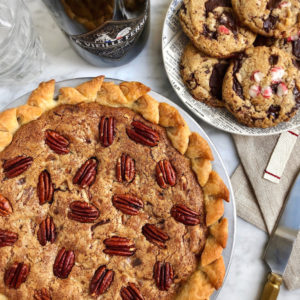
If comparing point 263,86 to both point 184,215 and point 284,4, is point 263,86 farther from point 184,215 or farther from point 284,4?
point 184,215

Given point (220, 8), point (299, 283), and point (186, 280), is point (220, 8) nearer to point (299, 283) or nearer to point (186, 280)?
point (186, 280)

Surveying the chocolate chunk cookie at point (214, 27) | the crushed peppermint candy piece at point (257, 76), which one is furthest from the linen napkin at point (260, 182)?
the chocolate chunk cookie at point (214, 27)

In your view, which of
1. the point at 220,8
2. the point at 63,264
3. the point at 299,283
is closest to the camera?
the point at 63,264

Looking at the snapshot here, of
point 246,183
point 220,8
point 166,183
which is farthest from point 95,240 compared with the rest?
point 220,8

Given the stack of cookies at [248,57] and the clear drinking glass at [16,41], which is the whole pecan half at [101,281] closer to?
the stack of cookies at [248,57]

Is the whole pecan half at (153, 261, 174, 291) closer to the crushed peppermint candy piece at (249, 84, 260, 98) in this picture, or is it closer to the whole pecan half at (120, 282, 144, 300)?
the whole pecan half at (120, 282, 144, 300)
